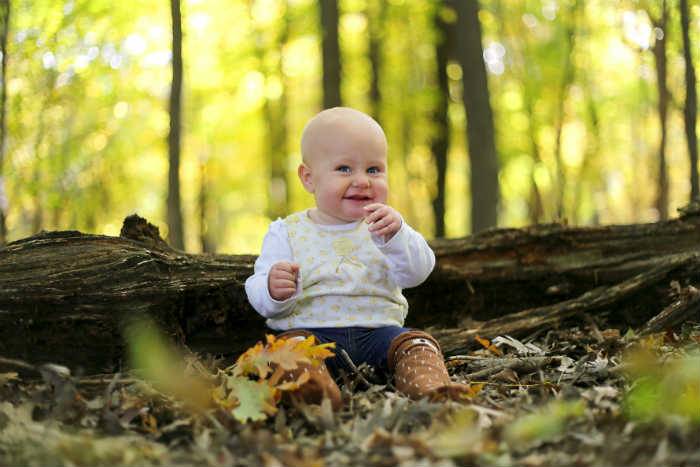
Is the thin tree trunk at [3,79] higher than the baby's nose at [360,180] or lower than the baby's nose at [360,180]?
higher

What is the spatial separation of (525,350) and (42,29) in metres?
5.16

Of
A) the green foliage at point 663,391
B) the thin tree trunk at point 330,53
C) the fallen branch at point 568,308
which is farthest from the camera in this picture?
the thin tree trunk at point 330,53

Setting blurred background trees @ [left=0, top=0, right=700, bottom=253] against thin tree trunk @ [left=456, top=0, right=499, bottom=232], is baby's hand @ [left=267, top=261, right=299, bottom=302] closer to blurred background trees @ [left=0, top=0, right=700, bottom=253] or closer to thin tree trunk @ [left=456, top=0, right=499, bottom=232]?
blurred background trees @ [left=0, top=0, right=700, bottom=253]

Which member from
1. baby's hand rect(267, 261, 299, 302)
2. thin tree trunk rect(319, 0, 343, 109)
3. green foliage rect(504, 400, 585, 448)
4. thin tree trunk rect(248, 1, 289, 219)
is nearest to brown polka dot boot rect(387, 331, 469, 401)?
green foliage rect(504, 400, 585, 448)

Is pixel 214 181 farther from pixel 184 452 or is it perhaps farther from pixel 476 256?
pixel 184 452

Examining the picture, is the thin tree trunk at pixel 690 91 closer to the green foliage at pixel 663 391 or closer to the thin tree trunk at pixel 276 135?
the green foliage at pixel 663 391

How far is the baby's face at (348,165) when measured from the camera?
270 centimetres

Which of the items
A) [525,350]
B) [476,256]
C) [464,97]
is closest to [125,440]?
[525,350]

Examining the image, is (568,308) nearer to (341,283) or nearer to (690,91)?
(341,283)

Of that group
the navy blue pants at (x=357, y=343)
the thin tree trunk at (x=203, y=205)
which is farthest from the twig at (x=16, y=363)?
the thin tree trunk at (x=203, y=205)

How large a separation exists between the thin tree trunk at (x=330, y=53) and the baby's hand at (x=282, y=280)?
19.6 ft

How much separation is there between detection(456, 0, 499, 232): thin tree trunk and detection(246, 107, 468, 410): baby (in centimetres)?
511

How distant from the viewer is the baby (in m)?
2.60

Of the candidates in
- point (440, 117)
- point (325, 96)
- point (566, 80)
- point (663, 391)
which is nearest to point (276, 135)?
point (440, 117)
